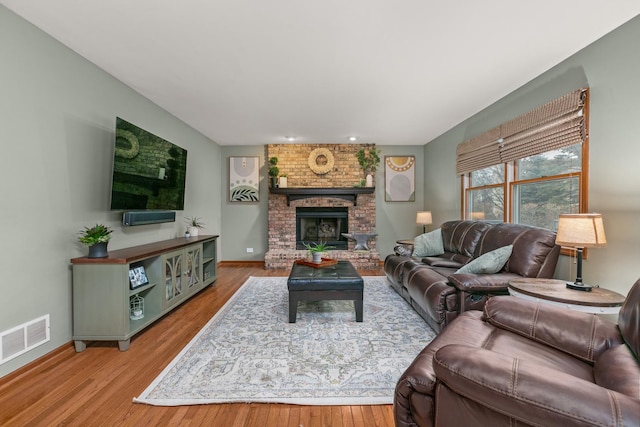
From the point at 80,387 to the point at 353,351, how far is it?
6.20 ft

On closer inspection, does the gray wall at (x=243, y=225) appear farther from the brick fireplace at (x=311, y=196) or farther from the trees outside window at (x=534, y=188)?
the trees outside window at (x=534, y=188)

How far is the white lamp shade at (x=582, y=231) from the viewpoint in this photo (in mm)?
1875

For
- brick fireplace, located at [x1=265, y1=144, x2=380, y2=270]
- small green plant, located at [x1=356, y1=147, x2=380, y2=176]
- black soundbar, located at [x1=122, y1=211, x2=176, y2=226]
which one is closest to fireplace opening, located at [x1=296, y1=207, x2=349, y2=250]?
brick fireplace, located at [x1=265, y1=144, x2=380, y2=270]

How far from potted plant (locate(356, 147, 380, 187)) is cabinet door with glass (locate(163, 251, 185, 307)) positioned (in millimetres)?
3699

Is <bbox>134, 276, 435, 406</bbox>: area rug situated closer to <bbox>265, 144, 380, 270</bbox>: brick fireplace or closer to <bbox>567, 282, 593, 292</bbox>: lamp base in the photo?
<bbox>567, 282, 593, 292</bbox>: lamp base

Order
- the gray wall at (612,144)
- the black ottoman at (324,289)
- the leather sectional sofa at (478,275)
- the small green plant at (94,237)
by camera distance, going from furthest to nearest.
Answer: the black ottoman at (324,289)
the leather sectional sofa at (478,275)
the small green plant at (94,237)
the gray wall at (612,144)

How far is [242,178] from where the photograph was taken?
19.3ft

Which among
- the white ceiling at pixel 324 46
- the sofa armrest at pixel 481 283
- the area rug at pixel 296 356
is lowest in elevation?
the area rug at pixel 296 356

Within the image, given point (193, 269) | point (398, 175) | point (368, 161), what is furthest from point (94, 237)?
point (398, 175)

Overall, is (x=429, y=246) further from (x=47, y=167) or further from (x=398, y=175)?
(x=47, y=167)

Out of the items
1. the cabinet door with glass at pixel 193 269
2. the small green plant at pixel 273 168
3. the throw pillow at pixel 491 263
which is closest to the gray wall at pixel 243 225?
the small green plant at pixel 273 168

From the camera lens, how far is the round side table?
68.4 inches

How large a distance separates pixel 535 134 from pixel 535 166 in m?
0.41

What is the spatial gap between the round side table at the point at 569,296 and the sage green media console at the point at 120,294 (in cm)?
307
